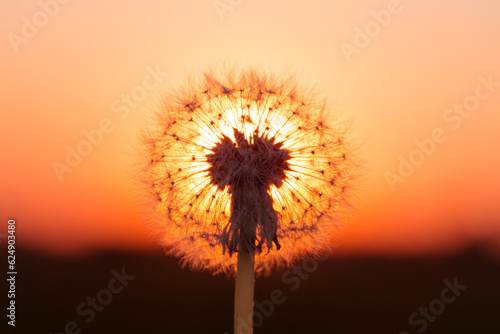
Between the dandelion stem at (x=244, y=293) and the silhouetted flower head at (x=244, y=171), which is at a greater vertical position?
the silhouetted flower head at (x=244, y=171)

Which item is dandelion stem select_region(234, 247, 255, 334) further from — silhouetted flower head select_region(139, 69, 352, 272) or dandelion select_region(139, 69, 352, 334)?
silhouetted flower head select_region(139, 69, 352, 272)

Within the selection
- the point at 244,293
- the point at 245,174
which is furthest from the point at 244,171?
the point at 244,293

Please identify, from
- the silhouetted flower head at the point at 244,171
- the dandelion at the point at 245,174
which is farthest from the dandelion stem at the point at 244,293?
the silhouetted flower head at the point at 244,171

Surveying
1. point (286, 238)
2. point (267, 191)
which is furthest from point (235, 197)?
point (286, 238)

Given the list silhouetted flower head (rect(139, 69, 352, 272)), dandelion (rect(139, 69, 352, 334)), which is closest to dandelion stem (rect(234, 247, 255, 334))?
dandelion (rect(139, 69, 352, 334))

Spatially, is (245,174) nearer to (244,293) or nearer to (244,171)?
(244,171)

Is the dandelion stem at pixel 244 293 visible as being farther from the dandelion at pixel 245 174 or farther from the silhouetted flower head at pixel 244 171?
the silhouetted flower head at pixel 244 171
